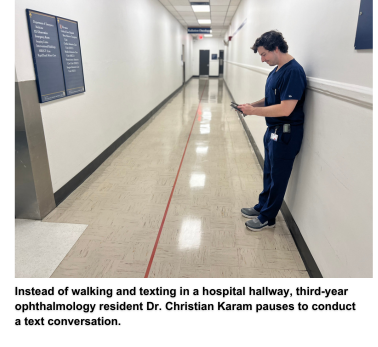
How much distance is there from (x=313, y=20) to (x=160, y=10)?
6.27 metres

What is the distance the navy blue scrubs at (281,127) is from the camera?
179 cm

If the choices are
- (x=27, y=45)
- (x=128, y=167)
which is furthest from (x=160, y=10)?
(x=27, y=45)

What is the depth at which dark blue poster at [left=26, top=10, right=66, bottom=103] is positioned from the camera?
2.24m

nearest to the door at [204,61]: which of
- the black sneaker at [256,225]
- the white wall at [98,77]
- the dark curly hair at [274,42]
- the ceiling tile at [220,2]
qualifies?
the ceiling tile at [220,2]

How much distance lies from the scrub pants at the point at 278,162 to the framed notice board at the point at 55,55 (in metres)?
1.87

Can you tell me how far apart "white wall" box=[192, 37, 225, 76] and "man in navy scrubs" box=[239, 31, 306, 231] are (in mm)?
17551

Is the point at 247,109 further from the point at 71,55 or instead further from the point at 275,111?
the point at 71,55

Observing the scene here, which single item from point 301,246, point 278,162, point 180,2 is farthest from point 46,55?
point 180,2

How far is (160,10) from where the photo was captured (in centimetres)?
714

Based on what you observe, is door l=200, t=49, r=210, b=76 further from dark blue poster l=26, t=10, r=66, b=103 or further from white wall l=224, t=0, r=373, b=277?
white wall l=224, t=0, r=373, b=277

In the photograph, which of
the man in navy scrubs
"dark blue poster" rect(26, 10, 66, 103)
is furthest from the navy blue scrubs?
"dark blue poster" rect(26, 10, 66, 103)

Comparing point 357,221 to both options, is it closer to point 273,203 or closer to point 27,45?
point 273,203

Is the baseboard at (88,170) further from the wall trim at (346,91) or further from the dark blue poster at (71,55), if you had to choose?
the wall trim at (346,91)
